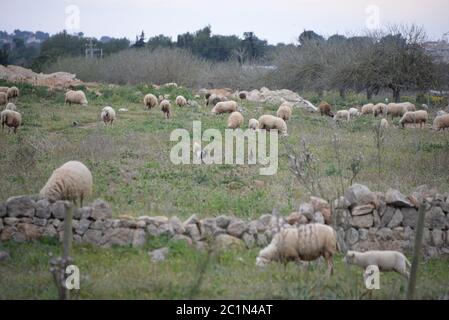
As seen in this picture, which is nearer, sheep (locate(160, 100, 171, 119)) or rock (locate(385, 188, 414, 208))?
rock (locate(385, 188, 414, 208))

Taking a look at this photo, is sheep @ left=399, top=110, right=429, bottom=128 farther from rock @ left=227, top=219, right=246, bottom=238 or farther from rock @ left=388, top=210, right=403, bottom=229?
rock @ left=227, top=219, right=246, bottom=238

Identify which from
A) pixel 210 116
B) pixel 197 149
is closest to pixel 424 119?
pixel 210 116

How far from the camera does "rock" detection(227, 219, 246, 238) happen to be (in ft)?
32.5

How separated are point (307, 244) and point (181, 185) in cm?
549

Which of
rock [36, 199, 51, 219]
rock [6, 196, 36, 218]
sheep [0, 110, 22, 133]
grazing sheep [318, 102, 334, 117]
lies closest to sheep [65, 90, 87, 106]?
sheep [0, 110, 22, 133]

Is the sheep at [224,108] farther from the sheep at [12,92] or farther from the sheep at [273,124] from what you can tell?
the sheep at [12,92]

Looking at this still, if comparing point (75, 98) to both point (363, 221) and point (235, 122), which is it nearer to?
point (235, 122)

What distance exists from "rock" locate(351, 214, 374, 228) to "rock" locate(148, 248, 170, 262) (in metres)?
3.35

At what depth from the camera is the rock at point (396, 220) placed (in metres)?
10.6

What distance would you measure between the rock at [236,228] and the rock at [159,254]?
3.97 ft

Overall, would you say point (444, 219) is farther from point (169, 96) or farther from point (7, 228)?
point (169, 96)

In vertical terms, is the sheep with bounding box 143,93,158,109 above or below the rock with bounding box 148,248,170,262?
above

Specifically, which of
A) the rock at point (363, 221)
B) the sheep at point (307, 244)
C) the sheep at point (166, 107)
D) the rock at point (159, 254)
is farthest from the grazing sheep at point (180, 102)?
the sheep at point (307, 244)

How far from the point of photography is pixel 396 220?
10.6m
